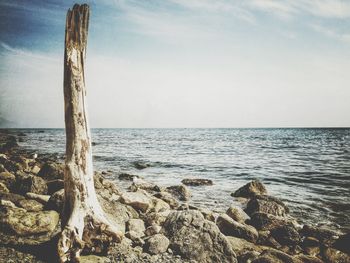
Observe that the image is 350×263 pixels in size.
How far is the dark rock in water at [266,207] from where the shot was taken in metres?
8.51

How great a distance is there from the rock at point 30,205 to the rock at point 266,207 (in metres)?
6.78

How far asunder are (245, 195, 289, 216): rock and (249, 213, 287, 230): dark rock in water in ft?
2.86

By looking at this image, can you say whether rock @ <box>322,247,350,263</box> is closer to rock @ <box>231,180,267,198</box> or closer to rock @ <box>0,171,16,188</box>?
rock @ <box>231,180,267,198</box>

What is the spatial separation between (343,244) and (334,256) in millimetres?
611

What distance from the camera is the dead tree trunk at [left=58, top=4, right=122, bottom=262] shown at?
14.4 ft

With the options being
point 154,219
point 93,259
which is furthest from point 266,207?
point 93,259

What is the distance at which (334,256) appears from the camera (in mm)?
5793

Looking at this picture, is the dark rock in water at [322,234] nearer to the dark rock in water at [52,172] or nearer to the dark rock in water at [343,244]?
the dark rock in water at [343,244]

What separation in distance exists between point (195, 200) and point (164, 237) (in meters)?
5.73

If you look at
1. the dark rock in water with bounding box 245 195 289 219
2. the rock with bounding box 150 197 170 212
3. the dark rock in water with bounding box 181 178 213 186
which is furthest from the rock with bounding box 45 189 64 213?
the dark rock in water with bounding box 181 178 213 186

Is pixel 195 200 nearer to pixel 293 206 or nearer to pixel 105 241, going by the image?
pixel 293 206

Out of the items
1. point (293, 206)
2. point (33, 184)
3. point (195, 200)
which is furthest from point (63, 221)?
point (293, 206)

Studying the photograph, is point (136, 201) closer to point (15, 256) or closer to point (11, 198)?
point (11, 198)

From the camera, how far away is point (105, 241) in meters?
4.42
